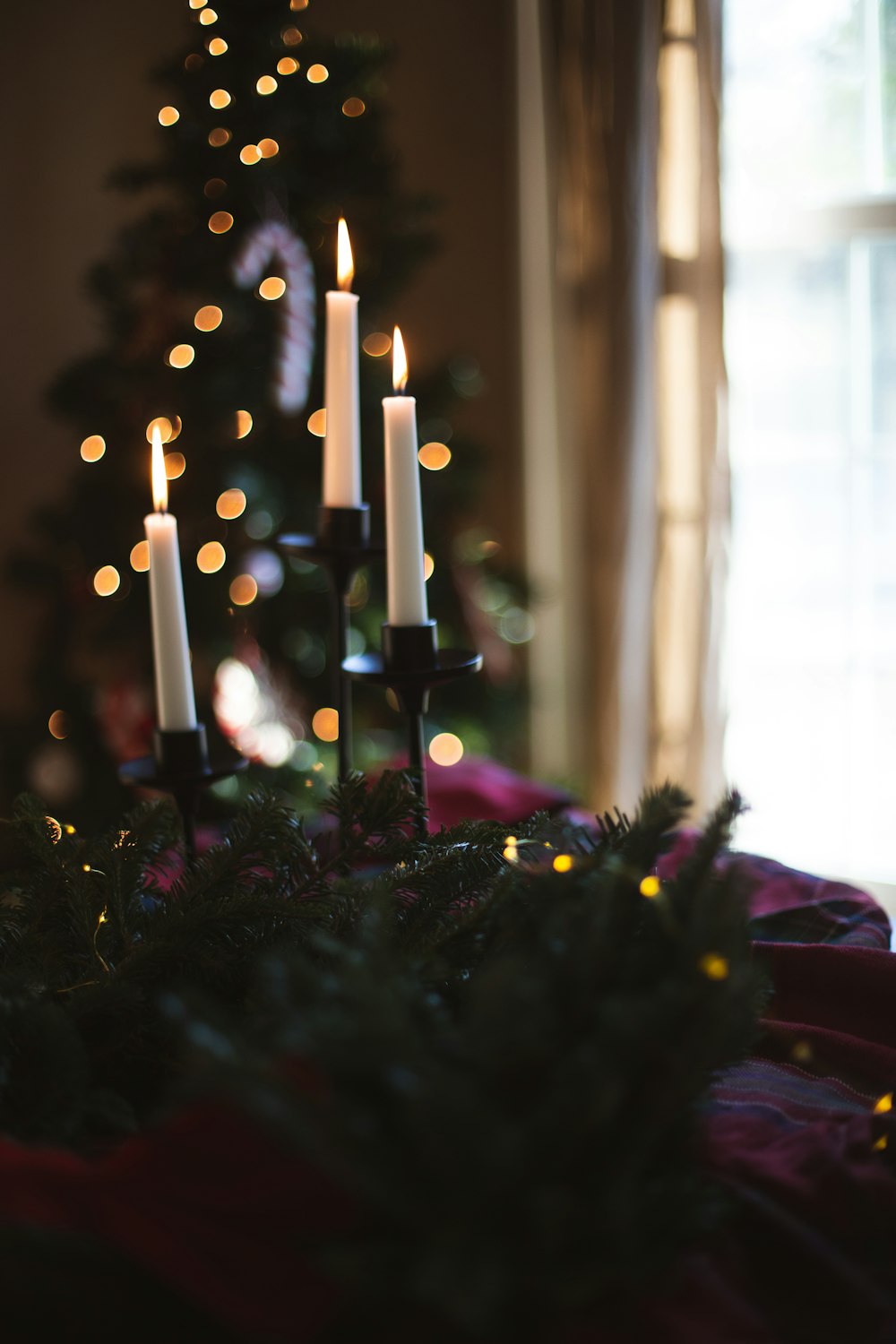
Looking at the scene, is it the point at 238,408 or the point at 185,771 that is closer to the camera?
the point at 185,771

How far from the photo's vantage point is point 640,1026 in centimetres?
39

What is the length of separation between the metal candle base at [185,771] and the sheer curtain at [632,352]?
4.00 ft

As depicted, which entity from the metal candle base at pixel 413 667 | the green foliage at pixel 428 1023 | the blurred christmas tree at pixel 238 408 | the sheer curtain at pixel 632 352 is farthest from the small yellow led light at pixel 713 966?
the sheer curtain at pixel 632 352

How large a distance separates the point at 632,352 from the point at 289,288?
0.60 m

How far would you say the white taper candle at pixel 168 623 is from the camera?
0.74 m

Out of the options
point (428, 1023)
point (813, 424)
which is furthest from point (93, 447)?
point (428, 1023)

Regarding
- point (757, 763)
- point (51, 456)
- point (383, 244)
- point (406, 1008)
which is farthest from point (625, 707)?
point (406, 1008)

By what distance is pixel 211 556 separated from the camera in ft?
5.41

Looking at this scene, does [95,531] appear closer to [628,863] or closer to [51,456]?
[51,456]

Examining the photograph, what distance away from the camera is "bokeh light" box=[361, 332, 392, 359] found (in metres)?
1.74

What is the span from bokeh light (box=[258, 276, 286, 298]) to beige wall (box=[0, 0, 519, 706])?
26.2 inches

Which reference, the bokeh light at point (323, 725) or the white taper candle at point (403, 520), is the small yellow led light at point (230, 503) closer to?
the bokeh light at point (323, 725)

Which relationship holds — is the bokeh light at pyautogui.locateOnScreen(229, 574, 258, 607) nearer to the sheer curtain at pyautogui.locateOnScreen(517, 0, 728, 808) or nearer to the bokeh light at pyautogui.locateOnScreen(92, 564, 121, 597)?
the bokeh light at pyautogui.locateOnScreen(92, 564, 121, 597)

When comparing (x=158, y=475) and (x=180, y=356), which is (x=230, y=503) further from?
(x=158, y=475)
